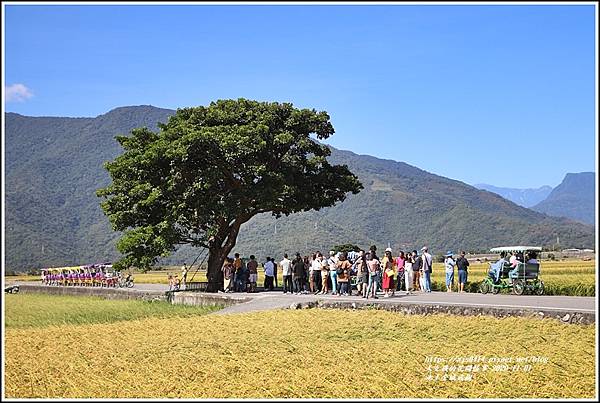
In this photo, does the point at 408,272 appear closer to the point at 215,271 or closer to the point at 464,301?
the point at 464,301

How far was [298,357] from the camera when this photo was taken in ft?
36.0

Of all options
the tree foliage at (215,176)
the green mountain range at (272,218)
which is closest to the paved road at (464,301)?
the tree foliage at (215,176)

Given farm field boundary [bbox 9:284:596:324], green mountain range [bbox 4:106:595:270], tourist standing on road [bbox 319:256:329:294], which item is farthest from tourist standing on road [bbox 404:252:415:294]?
green mountain range [bbox 4:106:595:270]

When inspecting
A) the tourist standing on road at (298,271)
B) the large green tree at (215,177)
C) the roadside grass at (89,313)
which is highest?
the large green tree at (215,177)

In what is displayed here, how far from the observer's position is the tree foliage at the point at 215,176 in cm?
2472

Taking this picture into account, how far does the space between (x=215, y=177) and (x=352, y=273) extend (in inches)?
232

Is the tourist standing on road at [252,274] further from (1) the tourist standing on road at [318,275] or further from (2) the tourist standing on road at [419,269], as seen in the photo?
(2) the tourist standing on road at [419,269]

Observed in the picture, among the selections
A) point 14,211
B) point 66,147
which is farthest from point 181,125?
point 66,147

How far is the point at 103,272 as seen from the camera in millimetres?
38500

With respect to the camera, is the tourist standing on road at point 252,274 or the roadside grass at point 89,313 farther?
the tourist standing on road at point 252,274

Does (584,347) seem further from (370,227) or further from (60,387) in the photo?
(370,227)

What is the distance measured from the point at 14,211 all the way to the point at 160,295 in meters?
108

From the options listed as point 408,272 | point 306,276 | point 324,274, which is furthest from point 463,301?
point 306,276

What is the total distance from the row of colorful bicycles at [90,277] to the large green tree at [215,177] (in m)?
10.4
